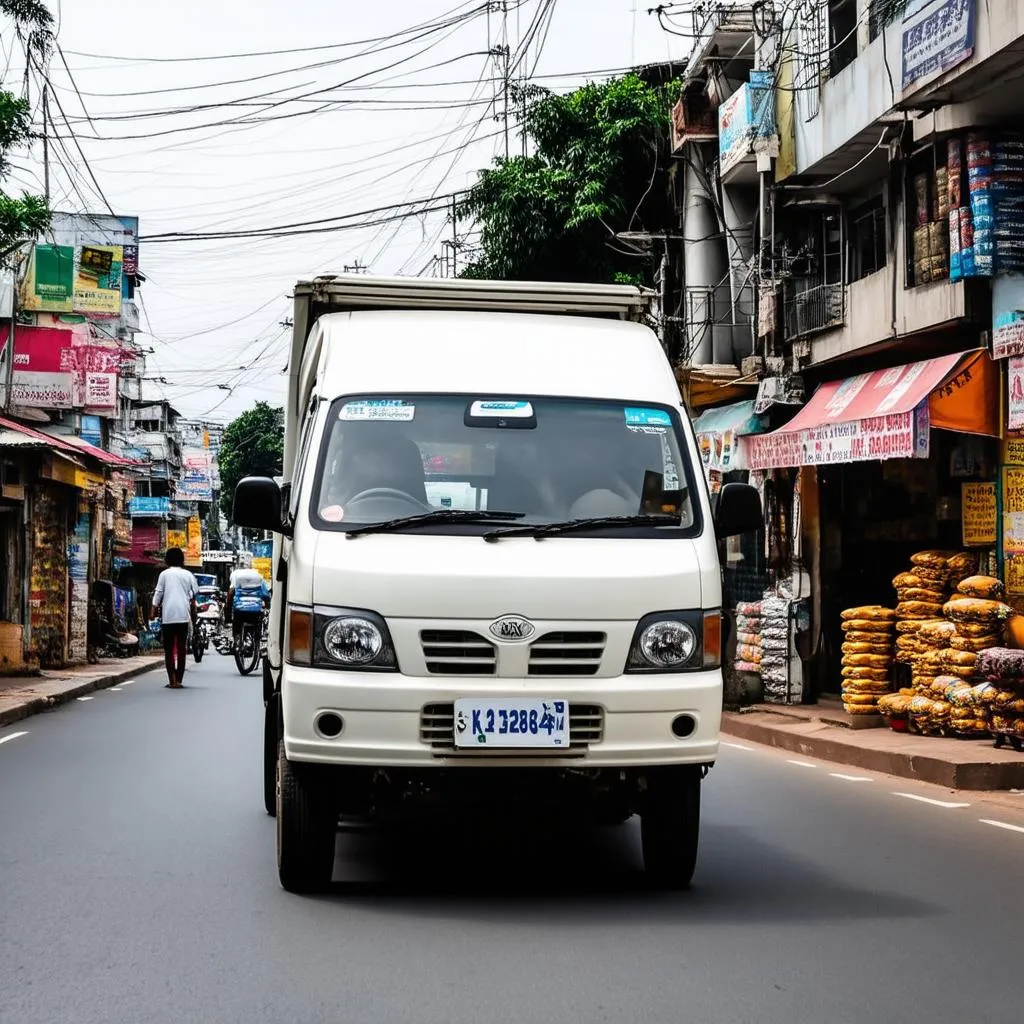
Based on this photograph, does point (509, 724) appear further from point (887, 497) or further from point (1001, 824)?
point (887, 497)

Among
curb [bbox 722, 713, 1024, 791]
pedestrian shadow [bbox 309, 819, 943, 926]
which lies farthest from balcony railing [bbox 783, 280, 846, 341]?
pedestrian shadow [bbox 309, 819, 943, 926]

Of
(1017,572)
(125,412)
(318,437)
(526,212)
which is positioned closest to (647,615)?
A: (318,437)

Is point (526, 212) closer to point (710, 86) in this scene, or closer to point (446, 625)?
point (710, 86)

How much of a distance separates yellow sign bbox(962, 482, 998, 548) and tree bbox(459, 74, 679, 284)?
1375 centimetres

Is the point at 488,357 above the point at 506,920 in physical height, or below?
above

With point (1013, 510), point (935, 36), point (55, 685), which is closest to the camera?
point (935, 36)

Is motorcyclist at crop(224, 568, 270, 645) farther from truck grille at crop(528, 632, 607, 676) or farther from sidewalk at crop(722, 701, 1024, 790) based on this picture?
truck grille at crop(528, 632, 607, 676)

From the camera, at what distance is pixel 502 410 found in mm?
7320

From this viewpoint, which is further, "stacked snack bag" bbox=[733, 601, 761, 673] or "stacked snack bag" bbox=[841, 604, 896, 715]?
"stacked snack bag" bbox=[733, 601, 761, 673]

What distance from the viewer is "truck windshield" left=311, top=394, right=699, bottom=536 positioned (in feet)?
23.0

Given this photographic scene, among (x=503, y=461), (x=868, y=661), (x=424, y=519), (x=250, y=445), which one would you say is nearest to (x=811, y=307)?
(x=868, y=661)

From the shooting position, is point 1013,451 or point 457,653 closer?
point 457,653

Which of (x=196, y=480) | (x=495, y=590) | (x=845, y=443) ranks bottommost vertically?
(x=495, y=590)

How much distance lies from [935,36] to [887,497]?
6357 millimetres
